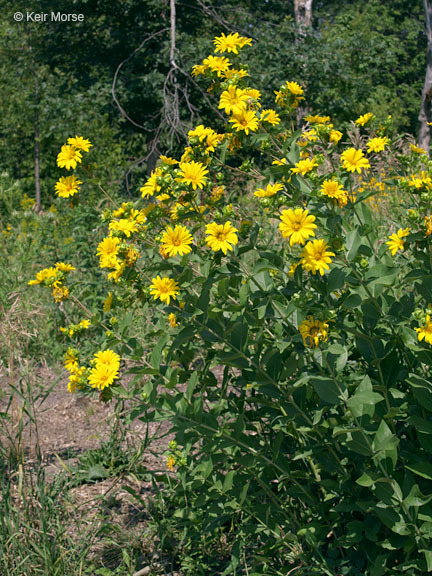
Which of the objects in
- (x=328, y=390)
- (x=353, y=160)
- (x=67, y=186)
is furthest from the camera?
(x=67, y=186)

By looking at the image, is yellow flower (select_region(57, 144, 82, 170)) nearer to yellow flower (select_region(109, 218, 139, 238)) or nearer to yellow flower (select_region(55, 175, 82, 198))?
yellow flower (select_region(55, 175, 82, 198))

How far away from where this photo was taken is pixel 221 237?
5.45 feet

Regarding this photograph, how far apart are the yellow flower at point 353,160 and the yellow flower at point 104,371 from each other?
83 centimetres

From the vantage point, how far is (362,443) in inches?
63.1

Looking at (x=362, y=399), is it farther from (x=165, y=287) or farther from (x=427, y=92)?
(x=427, y=92)

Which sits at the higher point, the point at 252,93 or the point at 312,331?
the point at 252,93

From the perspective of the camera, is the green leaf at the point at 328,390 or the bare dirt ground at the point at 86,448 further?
the bare dirt ground at the point at 86,448

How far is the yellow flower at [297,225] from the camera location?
1.51m

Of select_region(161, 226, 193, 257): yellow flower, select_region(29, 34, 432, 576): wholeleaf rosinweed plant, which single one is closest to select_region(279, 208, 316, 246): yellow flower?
select_region(29, 34, 432, 576): wholeleaf rosinweed plant

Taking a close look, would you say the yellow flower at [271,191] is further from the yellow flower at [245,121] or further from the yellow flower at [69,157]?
the yellow flower at [69,157]

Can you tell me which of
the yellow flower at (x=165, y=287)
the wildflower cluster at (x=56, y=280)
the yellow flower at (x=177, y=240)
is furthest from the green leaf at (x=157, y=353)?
the wildflower cluster at (x=56, y=280)

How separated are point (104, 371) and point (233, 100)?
86cm

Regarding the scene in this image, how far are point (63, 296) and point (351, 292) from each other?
94 centimetres

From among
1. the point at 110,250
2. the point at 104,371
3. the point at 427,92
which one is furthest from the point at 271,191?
the point at 427,92
